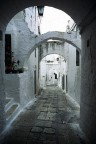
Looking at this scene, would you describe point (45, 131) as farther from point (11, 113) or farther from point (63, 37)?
point (63, 37)

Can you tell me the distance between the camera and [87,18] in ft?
17.3

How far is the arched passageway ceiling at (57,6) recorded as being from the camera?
4934 mm

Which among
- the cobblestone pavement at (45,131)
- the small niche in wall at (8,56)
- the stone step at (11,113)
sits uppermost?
the small niche in wall at (8,56)

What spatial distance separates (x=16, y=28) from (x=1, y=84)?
262 inches

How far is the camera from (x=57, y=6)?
19.4 feet

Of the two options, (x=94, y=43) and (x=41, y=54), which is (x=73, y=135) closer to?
(x=94, y=43)

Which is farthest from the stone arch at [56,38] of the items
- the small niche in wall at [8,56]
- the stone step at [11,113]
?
the stone step at [11,113]

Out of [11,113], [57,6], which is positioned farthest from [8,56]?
[57,6]

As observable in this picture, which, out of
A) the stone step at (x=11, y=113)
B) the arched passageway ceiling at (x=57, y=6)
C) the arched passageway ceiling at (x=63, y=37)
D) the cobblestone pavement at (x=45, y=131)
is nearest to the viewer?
the arched passageway ceiling at (x=57, y=6)

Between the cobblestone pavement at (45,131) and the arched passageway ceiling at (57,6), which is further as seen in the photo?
the cobblestone pavement at (45,131)

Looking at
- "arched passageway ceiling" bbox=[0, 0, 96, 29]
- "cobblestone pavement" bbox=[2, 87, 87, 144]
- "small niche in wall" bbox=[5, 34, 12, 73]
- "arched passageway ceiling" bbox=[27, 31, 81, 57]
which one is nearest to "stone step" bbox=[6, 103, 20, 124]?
"cobblestone pavement" bbox=[2, 87, 87, 144]

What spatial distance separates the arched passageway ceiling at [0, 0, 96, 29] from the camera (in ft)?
16.2

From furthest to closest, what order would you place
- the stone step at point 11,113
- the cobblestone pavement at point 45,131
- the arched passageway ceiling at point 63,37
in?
1. the arched passageway ceiling at point 63,37
2. the stone step at point 11,113
3. the cobblestone pavement at point 45,131

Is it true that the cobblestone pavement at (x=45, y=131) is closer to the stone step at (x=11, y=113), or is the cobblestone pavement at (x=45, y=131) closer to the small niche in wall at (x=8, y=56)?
the stone step at (x=11, y=113)
